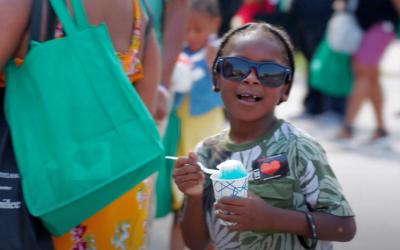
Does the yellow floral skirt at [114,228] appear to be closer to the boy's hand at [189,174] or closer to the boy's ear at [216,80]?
the boy's hand at [189,174]

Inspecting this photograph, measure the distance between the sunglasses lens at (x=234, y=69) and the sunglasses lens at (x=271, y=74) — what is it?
0.06 metres

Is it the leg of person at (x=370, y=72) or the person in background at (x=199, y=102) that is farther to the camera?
the leg of person at (x=370, y=72)

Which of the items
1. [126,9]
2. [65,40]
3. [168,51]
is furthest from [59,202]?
[168,51]

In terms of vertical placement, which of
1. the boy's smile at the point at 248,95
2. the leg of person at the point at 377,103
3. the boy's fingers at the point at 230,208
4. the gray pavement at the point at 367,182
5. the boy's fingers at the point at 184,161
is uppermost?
the boy's smile at the point at 248,95

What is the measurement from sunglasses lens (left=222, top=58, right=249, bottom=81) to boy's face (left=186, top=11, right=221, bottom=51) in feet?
7.76

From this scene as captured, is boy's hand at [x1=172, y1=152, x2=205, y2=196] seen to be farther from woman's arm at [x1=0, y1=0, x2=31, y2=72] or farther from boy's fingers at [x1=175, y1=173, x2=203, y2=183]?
woman's arm at [x1=0, y1=0, x2=31, y2=72]

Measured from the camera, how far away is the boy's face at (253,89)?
2379 mm

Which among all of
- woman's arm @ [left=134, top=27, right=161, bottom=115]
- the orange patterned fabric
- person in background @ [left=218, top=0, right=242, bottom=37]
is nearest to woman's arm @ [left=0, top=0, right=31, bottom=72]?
the orange patterned fabric

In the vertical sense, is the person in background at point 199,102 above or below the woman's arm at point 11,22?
below

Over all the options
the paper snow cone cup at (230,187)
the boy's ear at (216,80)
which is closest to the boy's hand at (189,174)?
the paper snow cone cup at (230,187)

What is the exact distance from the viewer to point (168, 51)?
3756 millimetres

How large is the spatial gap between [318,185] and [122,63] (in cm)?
82

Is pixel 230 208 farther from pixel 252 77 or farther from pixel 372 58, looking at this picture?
pixel 372 58

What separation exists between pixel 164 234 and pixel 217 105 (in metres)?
1.01
